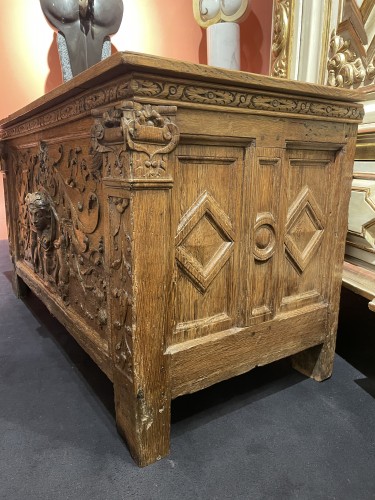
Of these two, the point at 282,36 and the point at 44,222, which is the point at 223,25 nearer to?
the point at 282,36

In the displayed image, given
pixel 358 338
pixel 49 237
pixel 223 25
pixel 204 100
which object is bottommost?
pixel 358 338

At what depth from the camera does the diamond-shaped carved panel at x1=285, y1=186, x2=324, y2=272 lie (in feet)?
3.98

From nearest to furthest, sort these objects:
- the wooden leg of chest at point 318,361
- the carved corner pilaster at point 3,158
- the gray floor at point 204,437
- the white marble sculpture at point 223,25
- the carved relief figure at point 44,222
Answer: the gray floor at point 204,437 < the wooden leg of chest at point 318,361 < the carved relief figure at point 44,222 < the carved corner pilaster at point 3,158 < the white marble sculpture at point 223,25

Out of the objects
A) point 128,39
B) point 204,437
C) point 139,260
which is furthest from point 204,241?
point 128,39

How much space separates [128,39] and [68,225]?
2363 mm

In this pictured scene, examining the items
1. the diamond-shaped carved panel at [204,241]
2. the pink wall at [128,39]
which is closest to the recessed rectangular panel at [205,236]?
the diamond-shaped carved panel at [204,241]

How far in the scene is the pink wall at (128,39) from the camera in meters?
2.94

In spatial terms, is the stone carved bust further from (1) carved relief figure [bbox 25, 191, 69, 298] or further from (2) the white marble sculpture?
(1) carved relief figure [bbox 25, 191, 69, 298]

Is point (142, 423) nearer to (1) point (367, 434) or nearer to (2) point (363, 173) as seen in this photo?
(1) point (367, 434)

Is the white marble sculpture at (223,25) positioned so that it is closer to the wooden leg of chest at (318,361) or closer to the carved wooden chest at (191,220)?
the carved wooden chest at (191,220)

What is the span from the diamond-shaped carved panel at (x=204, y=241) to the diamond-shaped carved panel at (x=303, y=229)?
0.24 m

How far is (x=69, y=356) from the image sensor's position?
62.3 inches

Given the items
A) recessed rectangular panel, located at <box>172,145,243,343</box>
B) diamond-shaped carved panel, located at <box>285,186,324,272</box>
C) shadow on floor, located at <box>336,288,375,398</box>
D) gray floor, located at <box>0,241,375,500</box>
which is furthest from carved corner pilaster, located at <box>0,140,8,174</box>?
shadow on floor, located at <box>336,288,375,398</box>

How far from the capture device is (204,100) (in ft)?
3.03
